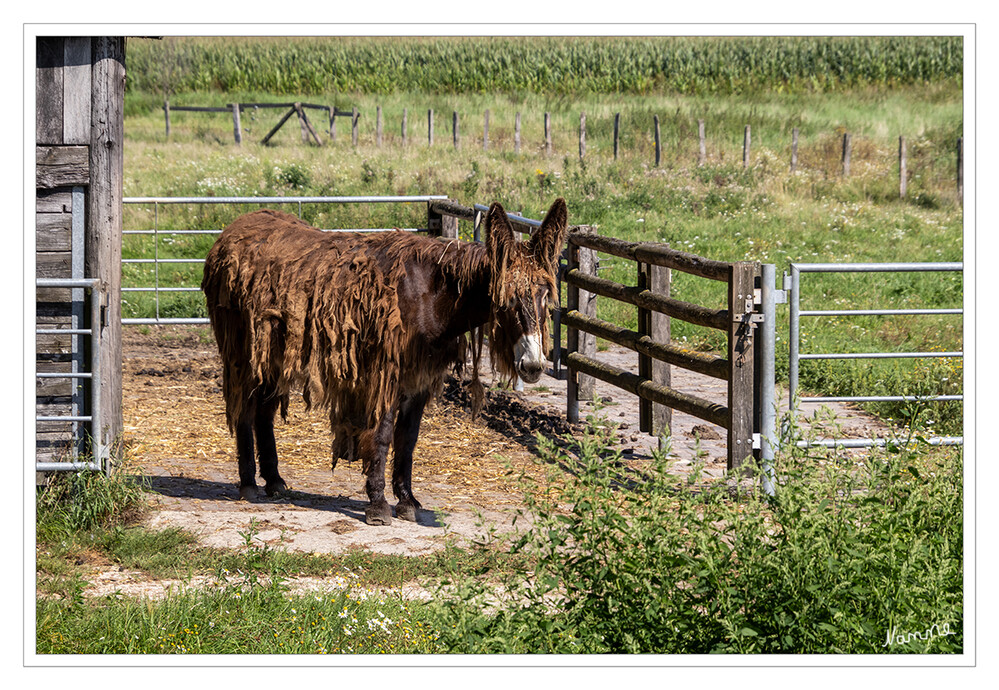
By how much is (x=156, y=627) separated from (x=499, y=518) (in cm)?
244

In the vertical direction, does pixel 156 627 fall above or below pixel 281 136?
below

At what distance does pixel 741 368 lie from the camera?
661 centimetres

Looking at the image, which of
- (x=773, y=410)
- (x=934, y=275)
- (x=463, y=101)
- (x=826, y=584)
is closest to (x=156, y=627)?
(x=826, y=584)

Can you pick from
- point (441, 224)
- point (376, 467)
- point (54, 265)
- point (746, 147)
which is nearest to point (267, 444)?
point (376, 467)

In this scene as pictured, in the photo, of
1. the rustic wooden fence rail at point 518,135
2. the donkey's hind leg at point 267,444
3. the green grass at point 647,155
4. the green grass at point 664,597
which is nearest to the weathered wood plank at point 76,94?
the donkey's hind leg at point 267,444

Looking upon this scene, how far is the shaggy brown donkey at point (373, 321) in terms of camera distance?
19.3 ft

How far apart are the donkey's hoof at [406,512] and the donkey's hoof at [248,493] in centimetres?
103

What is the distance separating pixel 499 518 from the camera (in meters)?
6.30

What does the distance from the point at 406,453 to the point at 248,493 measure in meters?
1.14

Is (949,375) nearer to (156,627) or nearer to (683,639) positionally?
(683,639)

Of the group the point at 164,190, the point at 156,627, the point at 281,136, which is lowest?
the point at 156,627

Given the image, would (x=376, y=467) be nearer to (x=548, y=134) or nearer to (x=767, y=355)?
(x=767, y=355)

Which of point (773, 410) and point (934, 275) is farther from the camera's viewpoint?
point (934, 275)

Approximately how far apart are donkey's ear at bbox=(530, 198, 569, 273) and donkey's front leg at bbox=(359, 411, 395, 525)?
4.46 feet
